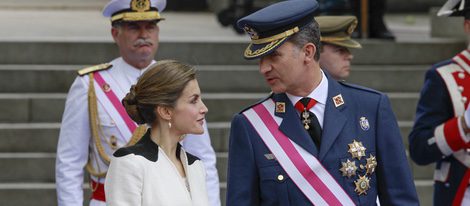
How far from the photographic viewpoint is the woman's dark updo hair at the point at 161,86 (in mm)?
4871

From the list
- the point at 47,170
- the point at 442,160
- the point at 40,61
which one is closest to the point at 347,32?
the point at 442,160

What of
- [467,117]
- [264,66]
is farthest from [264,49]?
[467,117]

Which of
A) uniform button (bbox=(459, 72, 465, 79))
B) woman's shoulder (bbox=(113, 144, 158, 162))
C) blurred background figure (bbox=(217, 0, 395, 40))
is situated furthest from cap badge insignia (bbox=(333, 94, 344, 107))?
blurred background figure (bbox=(217, 0, 395, 40))

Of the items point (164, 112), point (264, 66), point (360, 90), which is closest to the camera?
point (164, 112)

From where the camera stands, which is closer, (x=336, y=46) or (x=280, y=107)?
(x=280, y=107)

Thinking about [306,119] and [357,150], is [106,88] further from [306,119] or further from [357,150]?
[357,150]

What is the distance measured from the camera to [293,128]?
17.0 ft

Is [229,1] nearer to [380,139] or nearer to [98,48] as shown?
[98,48]

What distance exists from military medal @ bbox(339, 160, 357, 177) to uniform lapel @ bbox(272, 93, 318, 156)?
0.39 ft

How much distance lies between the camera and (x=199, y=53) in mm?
10281

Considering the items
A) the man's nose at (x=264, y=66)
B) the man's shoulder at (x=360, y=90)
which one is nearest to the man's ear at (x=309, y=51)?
the man's nose at (x=264, y=66)

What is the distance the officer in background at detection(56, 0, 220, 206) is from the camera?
6.46 meters

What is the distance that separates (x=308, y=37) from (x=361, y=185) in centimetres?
61

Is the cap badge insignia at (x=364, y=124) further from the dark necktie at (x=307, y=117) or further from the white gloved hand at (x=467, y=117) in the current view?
the white gloved hand at (x=467, y=117)
